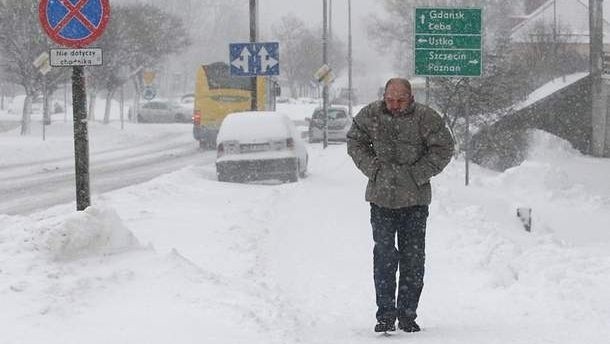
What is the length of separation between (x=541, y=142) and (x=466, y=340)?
28.7 metres

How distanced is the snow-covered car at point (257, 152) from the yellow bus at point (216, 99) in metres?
13.4

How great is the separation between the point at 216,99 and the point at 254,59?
10.8m

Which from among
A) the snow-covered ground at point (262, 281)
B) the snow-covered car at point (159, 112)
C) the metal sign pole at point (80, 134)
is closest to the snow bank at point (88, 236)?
the snow-covered ground at point (262, 281)

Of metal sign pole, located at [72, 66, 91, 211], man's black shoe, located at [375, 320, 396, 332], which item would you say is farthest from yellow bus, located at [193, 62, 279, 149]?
man's black shoe, located at [375, 320, 396, 332]

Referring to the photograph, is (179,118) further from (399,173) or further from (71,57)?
(399,173)

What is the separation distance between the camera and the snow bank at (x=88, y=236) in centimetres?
662

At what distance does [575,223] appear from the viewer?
1605cm

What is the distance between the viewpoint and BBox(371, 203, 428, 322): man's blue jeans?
559cm

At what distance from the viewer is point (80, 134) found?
7723mm

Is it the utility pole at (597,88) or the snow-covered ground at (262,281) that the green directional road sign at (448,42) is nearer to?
the snow-covered ground at (262,281)

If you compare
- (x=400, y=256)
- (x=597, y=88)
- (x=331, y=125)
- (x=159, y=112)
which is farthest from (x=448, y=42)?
(x=159, y=112)

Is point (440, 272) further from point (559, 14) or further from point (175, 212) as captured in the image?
point (559, 14)

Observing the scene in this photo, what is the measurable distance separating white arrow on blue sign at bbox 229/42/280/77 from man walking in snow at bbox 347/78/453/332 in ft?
46.2

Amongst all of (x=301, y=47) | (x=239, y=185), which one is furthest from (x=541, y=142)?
(x=301, y=47)
